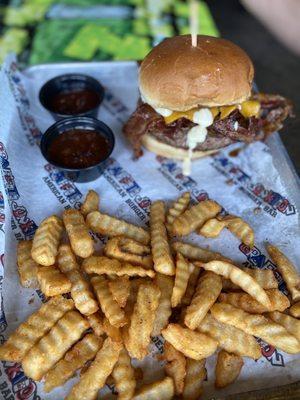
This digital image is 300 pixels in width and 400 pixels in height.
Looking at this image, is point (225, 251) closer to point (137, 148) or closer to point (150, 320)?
point (150, 320)

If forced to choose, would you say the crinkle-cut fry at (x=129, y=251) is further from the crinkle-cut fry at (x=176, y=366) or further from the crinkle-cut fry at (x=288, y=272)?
the crinkle-cut fry at (x=288, y=272)

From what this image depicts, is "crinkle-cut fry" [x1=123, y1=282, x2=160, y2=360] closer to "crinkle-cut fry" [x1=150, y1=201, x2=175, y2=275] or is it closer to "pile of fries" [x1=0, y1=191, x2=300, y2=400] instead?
"pile of fries" [x1=0, y1=191, x2=300, y2=400]

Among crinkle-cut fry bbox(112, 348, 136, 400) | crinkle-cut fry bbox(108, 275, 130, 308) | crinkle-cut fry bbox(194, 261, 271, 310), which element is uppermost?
crinkle-cut fry bbox(194, 261, 271, 310)

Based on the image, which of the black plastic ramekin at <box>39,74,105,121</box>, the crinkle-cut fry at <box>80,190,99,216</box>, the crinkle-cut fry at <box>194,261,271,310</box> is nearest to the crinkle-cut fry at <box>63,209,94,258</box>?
the crinkle-cut fry at <box>80,190,99,216</box>

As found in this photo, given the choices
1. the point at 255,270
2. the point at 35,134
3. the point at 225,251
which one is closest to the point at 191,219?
the point at 225,251

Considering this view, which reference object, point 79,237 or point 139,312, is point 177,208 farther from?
point 139,312

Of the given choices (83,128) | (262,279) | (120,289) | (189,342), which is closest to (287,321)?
(262,279)
